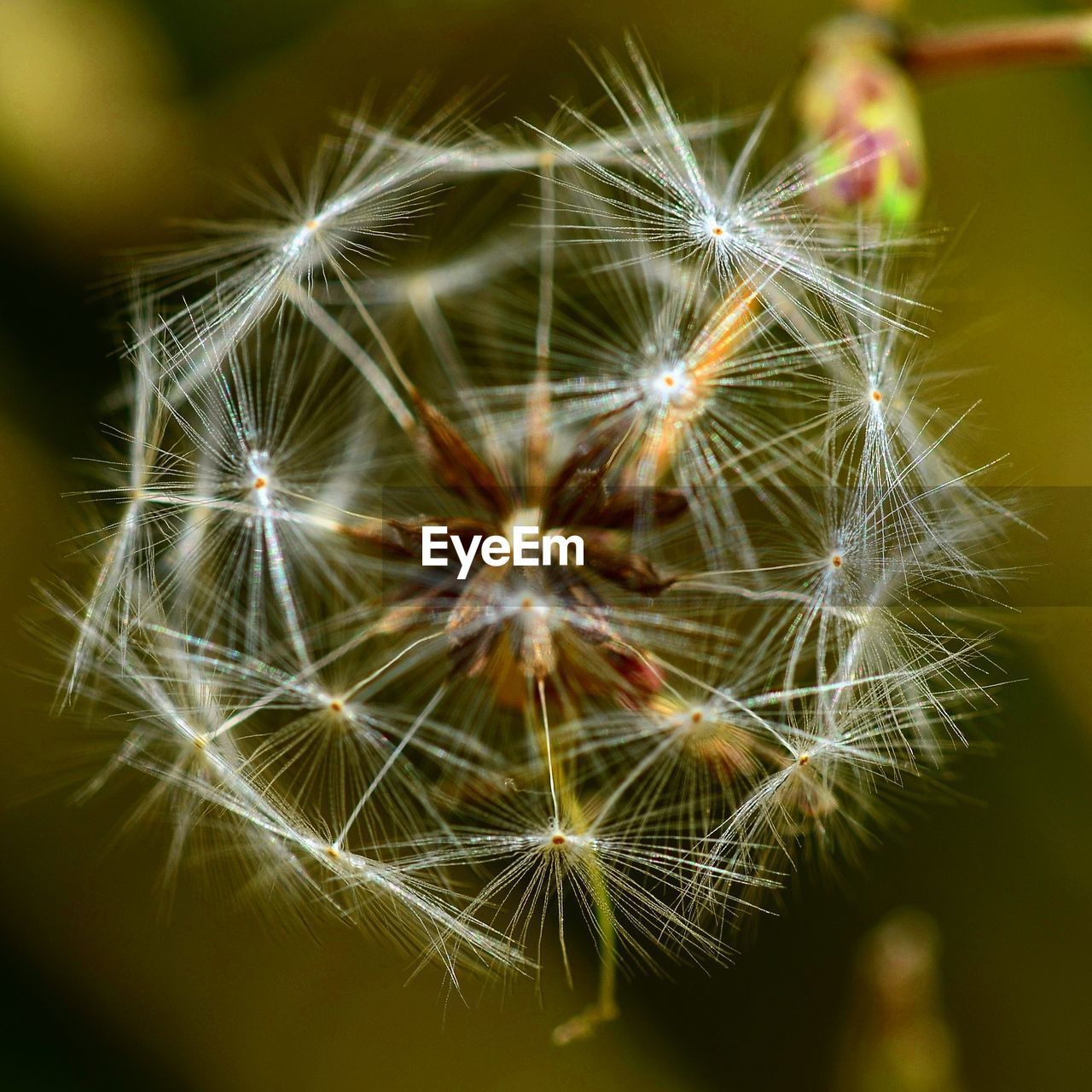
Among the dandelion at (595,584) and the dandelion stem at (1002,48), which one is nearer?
the dandelion at (595,584)

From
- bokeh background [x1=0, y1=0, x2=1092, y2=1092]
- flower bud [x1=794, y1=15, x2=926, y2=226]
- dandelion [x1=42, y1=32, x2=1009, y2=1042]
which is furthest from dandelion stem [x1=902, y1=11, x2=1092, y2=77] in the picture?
bokeh background [x1=0, y1=0, x2=1092, y2=1092]

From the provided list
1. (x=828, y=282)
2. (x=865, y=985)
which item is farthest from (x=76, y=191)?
(x=865, y=985)

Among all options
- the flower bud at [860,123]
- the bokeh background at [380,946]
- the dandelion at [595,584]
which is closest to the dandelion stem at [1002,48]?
the flower bud at [860,123]

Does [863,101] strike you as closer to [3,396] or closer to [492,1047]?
[3,396]

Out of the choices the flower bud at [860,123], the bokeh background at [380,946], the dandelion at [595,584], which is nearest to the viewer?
the dandelion at [595,584]

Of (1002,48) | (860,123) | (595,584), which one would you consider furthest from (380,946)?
(1002,48)

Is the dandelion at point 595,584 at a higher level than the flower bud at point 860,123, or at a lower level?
lower

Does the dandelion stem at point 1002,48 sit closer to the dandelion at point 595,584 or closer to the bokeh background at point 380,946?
the dandelion at point 595,584

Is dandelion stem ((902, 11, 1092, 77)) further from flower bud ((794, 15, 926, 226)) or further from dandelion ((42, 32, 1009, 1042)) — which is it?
dandelion ((42, 32, 1009, 1042))

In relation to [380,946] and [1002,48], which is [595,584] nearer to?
[1002,48]
